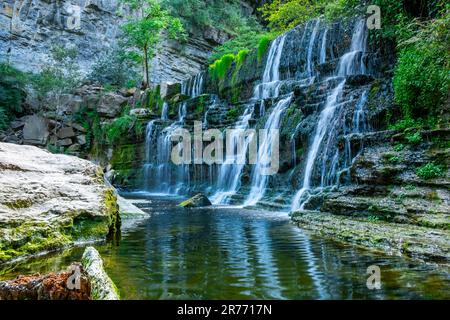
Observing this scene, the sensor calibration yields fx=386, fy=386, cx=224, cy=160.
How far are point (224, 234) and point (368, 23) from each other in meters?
11.9

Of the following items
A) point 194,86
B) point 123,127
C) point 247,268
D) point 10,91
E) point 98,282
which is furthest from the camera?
point 10,91

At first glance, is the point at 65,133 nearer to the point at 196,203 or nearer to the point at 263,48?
the point at 263,48

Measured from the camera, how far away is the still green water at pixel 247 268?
12.2 ft

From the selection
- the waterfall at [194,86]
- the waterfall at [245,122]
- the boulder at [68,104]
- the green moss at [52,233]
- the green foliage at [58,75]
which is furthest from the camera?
the boulder at [68,104]

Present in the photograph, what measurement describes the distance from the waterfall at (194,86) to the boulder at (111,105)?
5.75m

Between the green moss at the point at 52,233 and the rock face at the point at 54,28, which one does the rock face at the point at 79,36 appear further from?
the green moss at the point at 52,233

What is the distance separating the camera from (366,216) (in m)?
8.19

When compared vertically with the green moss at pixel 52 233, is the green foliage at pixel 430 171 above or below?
above

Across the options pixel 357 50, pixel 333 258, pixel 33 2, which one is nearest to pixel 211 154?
pixel 357 50

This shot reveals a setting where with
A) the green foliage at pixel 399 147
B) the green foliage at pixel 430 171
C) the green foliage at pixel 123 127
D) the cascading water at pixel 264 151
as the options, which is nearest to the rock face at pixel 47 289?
the green foliage at pixel 430 171

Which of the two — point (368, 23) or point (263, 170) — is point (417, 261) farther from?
point (368, 23)

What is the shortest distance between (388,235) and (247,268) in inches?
109

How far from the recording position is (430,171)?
26.2ft

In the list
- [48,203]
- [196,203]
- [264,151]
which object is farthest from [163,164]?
[48,203]
